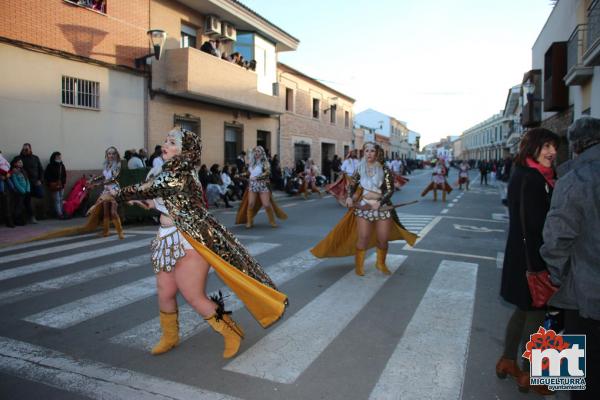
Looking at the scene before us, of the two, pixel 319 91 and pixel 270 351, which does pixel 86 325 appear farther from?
pixel 319 91

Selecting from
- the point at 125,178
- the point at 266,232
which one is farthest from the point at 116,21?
the point at 266,232

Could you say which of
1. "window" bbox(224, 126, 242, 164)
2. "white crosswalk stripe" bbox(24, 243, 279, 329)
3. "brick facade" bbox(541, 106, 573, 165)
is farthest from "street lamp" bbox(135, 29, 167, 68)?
"brick facade" bbox(541, 106, 573, 165)

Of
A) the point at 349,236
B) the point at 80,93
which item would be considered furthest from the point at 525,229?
the point at 80,93

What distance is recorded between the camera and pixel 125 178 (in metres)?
11.3

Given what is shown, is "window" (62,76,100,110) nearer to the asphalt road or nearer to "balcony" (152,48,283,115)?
"balcony" (152,48,283,115)

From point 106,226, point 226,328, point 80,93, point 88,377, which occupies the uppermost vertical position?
point 80,93

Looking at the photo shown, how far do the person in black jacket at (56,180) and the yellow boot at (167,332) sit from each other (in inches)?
374

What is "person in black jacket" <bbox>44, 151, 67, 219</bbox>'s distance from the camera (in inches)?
464

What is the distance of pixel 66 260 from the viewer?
7047mm

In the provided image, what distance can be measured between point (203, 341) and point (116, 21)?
44.4 ft

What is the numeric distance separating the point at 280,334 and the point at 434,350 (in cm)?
134

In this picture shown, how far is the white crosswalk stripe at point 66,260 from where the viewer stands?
631 cm

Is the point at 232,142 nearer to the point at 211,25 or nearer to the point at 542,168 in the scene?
the point at 211,25

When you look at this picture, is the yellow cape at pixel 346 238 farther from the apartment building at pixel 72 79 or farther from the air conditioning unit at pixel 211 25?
the air conditioning unit at pixel 211 25
